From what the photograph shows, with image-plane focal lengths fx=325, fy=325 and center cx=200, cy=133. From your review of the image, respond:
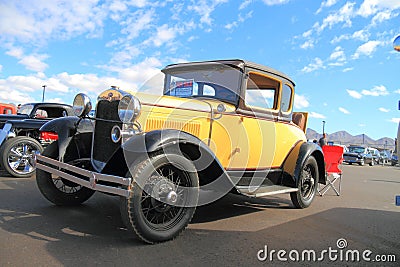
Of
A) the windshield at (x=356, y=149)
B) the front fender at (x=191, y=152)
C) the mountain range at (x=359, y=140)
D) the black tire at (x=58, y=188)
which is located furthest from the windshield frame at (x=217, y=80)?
the windshield at (x=356, y=149)

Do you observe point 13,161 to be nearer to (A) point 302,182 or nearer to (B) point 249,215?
(B) point 249,215

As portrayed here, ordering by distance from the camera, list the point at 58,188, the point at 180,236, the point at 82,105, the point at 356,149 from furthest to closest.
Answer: the point at 356,149 → the point at 58,188 → the point at 82,105 → the point at 180,236

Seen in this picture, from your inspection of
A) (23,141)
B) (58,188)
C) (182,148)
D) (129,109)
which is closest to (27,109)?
(23,141)

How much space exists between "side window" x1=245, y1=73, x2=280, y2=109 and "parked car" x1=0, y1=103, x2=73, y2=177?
412 centimetres

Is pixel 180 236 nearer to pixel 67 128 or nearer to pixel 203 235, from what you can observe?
pixel 203 235

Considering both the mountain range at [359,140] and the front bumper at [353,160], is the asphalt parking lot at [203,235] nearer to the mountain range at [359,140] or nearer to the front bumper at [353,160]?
the mountain range at [359,140]

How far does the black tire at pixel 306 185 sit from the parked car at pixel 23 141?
15.2ft

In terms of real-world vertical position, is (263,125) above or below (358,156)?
above

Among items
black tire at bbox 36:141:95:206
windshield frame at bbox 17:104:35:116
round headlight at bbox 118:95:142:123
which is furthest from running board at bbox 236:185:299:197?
windshield frame at bbox 17:104:35:116

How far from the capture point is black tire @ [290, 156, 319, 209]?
5070 millimetres

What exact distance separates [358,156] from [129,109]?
23.1 meters

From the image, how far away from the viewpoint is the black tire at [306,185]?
5.07 metres

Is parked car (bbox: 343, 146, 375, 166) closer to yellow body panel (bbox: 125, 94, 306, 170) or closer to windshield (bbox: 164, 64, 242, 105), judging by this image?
yellow body panel (bbox: 125, 94, 306, 170)

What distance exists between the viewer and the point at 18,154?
6.46 metres
